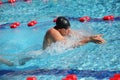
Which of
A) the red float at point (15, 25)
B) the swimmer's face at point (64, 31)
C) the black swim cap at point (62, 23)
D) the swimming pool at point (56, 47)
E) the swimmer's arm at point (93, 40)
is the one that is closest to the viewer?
the swimmer's arm at point (93, 40)

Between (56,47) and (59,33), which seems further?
(56,47)

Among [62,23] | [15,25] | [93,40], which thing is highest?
[62,23]

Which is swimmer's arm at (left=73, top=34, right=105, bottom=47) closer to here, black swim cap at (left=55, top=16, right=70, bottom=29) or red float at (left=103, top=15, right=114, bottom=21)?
black swim cap at (left=55, top=16, right=70, bottom=29)

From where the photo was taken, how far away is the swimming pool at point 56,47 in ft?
19.7

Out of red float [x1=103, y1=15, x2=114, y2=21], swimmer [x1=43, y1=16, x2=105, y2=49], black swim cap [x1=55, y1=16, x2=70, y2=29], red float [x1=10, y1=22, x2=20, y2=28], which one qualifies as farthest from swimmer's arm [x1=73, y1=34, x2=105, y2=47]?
red float [x1=10, y1=22, x2=20, y2=28]

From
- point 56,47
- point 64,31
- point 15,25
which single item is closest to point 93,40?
point 64,31

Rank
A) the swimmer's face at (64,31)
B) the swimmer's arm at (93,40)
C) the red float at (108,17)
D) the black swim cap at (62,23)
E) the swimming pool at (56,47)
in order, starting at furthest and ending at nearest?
the red float at (108,17) < the swimmer's face at (64,31) < the black swim cap at (62,23) < the swimming pool at (56,47) < the swimmer's arm at (93,40)

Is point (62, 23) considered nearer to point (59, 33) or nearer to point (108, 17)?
point (59, 33)

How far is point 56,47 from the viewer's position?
6.58 m

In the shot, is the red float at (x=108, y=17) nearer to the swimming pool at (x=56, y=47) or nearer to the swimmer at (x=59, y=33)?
the swimming pool at (x=56, y=47)

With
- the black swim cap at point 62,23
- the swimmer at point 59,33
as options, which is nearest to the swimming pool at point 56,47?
the swimmer at point 59,33

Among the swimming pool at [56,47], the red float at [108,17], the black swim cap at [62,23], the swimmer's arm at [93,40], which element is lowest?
the swimming pool at [56,47]

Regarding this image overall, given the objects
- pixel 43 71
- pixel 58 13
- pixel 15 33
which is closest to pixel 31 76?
pixel 43 71

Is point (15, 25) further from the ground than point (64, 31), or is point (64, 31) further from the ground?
point (64, 31)
